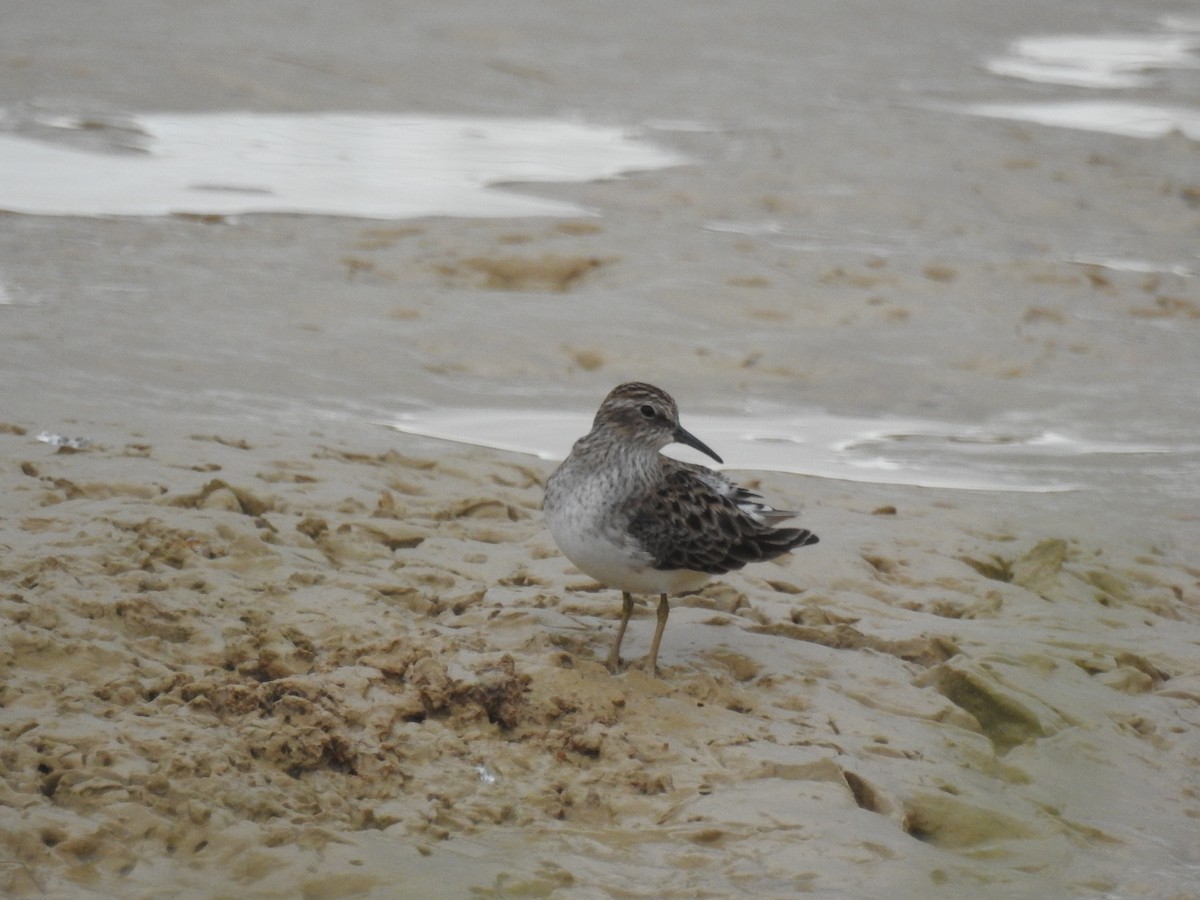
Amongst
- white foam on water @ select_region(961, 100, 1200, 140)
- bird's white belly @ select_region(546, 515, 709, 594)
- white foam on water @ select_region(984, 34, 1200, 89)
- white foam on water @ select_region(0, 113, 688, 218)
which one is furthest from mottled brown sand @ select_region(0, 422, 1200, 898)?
white foam on water @ select_region(984, 34, 1200, 89)

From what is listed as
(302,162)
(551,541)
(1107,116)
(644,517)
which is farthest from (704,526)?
(1107,116)

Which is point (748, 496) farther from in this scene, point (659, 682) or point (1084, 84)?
point (1084, 84)

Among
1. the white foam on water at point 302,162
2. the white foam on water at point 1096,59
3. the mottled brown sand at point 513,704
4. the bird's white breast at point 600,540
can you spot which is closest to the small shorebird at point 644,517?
the bird's white breast at point 600,540

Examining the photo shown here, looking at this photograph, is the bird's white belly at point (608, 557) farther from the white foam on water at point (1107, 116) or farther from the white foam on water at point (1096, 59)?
the white foam on water at point (1096, 59)

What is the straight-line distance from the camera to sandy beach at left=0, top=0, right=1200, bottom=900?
190 inches

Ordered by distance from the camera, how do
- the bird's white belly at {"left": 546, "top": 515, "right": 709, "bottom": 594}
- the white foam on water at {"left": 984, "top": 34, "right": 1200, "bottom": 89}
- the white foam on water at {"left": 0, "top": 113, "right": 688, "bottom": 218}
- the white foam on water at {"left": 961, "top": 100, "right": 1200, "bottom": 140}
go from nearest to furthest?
the bird's white belly at {"left": 546, "top": 515, "right": 709, "bottom": 594} → the white foam on water at {"left": 0, "top": 113, "right": 688, "bottom": 218} → the white foam on water at {"left": 961, "top": 100, "right": 1200, "bottom": 140} → the white foam on water at {"left": 984, "top": 34, "right": 1200, "bottom": 89}

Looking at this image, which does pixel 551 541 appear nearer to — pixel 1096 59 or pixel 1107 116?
pixel 1107 116

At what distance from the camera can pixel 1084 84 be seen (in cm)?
1678

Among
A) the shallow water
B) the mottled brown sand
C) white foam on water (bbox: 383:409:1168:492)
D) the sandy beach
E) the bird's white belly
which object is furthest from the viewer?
the shallow water

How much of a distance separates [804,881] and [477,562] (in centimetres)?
235

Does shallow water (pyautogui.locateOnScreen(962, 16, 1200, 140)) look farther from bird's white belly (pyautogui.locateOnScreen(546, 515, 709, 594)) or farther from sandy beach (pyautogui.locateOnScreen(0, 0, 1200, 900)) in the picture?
bird's white belly (pyautogui.locateOnScreen(546, 515, 709, 594))

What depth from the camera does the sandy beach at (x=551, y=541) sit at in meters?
4.83

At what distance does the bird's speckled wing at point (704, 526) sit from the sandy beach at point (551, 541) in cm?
40

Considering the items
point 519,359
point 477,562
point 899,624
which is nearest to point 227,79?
point 519,359
